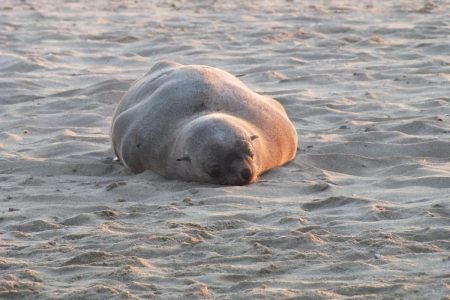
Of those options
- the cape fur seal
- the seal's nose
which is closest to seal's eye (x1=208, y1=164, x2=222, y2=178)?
the cape fur seal

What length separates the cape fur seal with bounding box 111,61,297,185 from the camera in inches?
283

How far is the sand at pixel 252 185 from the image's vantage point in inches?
201

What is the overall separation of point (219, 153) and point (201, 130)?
0.20m

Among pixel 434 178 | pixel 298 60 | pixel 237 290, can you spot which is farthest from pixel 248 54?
pixel 237 290

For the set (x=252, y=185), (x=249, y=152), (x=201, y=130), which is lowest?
(x=252, y=185)

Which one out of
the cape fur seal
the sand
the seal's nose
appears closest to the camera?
the sand

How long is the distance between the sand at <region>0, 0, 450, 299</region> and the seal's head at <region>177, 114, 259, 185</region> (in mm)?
107

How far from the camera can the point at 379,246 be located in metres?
5.44

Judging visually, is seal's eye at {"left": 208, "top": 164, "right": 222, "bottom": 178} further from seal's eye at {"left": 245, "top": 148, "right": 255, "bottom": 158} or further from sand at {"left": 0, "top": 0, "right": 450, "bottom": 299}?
seal's eye at {"left": 245, "top": 148, "right": 255, "bottom": 158}

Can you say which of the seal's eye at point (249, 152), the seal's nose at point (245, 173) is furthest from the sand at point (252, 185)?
the seal's eye at point (249, 152)

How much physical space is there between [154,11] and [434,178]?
8.87 metres

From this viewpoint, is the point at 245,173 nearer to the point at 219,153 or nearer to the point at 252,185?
the point at 252,185

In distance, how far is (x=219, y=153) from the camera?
23.6 feet

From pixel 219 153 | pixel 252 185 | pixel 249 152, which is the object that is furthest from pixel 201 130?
pixel 252 185
